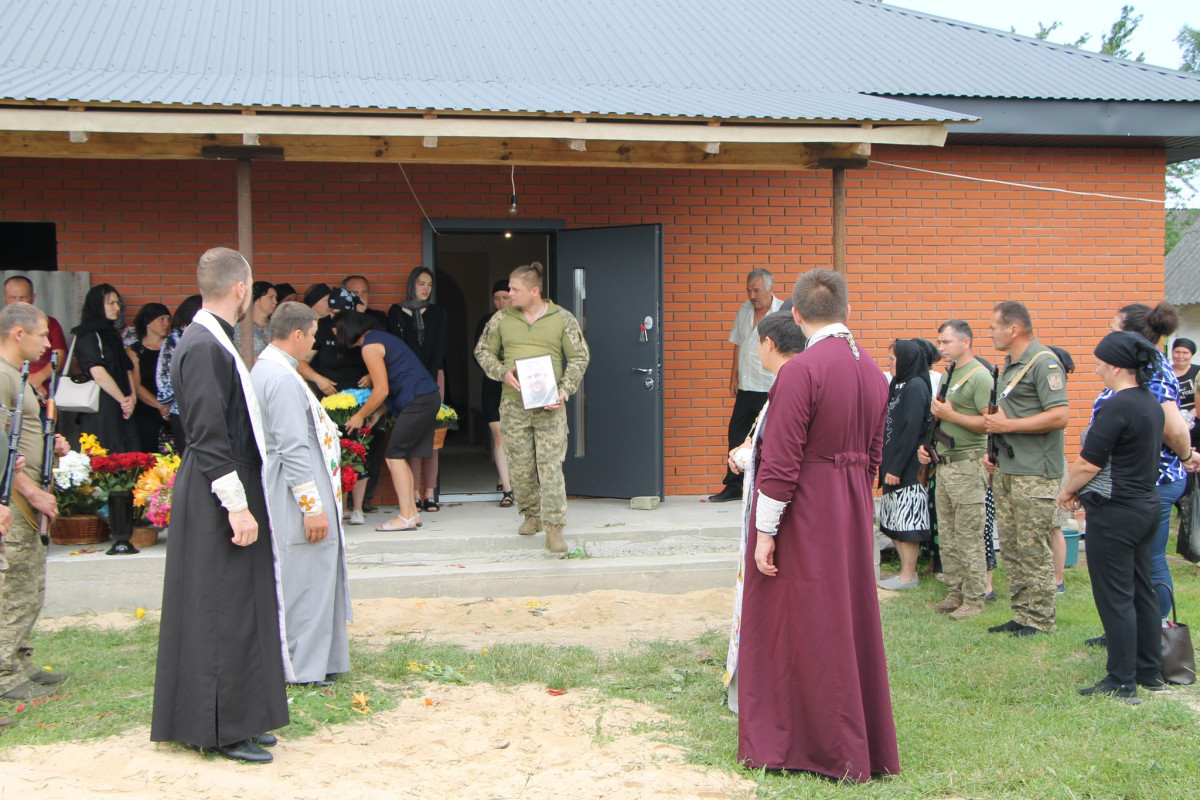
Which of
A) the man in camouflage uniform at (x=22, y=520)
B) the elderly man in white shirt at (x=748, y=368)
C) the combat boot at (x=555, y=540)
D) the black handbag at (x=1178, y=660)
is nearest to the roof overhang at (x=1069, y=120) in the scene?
the elderly man in white shirt at (x=748, y=368)

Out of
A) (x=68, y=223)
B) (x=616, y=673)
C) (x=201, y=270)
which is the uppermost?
(x=68, y=223)

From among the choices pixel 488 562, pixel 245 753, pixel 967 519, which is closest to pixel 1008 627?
pixel 967 519

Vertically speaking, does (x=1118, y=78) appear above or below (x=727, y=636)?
above

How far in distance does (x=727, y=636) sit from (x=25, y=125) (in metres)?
5.57

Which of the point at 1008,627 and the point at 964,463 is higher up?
the point at 964,463

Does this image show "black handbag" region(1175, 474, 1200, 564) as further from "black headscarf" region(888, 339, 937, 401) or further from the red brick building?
the red brick building

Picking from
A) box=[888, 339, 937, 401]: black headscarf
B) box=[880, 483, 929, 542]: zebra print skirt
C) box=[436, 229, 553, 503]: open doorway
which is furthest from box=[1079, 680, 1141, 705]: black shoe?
box=[436, 229, 553, 503]: open doorway

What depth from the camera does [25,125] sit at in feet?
21.5

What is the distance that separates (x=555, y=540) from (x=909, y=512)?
260 centimetres

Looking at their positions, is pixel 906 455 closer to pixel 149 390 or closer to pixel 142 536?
pixel 142 536

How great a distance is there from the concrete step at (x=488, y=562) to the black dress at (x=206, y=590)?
2.92 metres

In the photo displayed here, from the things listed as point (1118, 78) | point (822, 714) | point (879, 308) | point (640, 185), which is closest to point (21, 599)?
point (822, 714)

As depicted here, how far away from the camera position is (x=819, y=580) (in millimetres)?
4074

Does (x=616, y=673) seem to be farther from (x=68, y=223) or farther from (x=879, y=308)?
(x=68, y=223)
